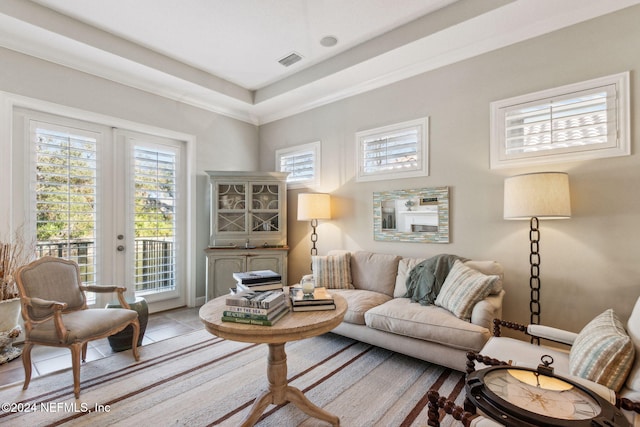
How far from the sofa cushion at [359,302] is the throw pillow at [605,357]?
143cm

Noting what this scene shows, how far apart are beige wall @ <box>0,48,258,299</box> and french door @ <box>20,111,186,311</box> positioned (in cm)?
21

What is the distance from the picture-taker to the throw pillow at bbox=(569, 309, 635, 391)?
4.42 ft

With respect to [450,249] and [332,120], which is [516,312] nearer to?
[450,249]

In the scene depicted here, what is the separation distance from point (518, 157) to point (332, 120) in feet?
7.26

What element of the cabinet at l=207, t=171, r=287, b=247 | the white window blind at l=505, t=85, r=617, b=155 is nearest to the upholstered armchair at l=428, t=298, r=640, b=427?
the white window blind at l=505, t=85, r=617, b=155

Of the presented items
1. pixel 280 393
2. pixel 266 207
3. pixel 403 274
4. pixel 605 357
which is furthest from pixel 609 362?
pixel 266 207

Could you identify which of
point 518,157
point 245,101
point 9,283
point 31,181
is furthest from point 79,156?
point 518,157

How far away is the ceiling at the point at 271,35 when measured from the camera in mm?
2604

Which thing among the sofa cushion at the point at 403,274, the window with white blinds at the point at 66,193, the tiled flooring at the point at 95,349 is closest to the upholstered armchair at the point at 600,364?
the sofa cushion at the point at 403,274

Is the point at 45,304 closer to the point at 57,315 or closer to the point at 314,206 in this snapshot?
the point at 57,315

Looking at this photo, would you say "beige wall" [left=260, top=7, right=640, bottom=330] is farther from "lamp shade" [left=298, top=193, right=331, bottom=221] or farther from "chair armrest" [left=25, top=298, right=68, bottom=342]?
"chair armrest" [left=25, top=298, right=68, bottom=342]

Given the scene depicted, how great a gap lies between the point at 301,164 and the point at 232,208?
115 centimetres

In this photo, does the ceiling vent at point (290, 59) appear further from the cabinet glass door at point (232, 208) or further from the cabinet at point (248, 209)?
the cabinet glass door at point (232, 208)

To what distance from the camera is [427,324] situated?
233cm
